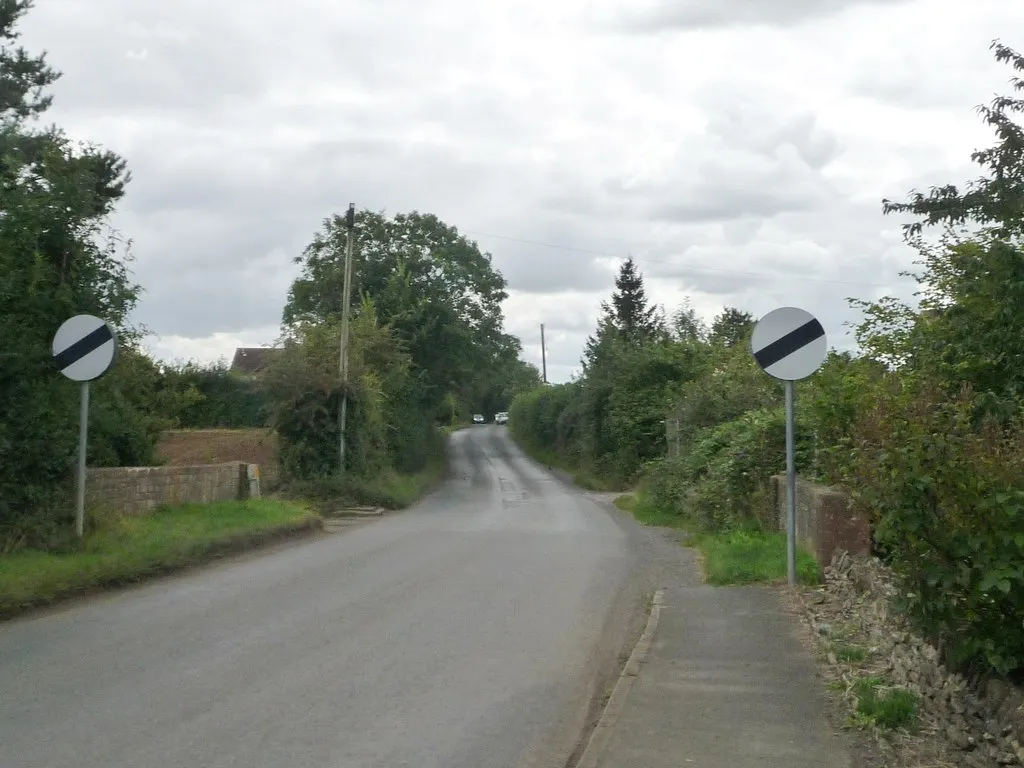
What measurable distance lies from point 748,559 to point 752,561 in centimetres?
23

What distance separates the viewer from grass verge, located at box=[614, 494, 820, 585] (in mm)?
11656

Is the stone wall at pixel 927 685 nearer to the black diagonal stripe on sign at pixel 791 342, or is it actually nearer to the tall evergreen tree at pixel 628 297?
the black diagonal stripe on sign at pixel 791 342

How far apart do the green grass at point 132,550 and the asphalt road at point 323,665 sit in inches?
11.7

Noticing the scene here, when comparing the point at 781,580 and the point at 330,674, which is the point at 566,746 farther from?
the point at 781,580

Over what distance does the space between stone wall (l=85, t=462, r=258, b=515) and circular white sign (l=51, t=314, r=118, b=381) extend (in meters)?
2.24

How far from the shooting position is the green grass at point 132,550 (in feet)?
34.7

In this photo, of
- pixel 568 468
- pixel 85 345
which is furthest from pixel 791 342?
pixel 568 468

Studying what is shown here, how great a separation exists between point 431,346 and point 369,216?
757 cm

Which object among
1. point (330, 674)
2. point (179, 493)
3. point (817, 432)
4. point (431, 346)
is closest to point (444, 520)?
point (179, 493)

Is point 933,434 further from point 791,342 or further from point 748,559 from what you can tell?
point 748,559

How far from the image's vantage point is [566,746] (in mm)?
6422

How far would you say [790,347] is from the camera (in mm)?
11031

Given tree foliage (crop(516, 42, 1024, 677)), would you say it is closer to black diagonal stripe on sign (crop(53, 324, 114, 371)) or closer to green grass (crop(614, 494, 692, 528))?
green grass (crop(614, 494, 692, 528))

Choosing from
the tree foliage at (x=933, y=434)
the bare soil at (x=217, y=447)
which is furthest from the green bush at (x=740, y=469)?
the bare soil at (x=217, y=447)
